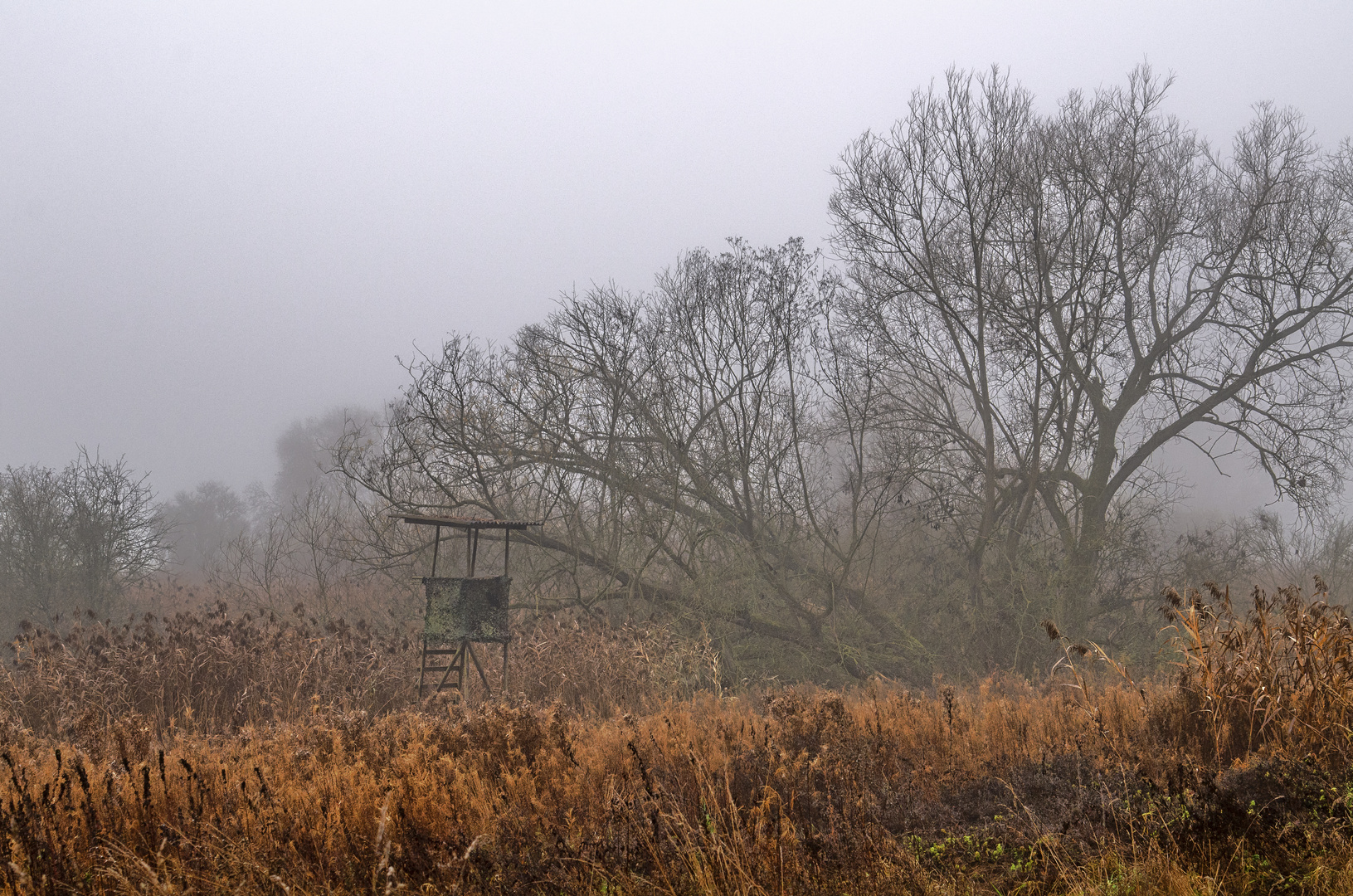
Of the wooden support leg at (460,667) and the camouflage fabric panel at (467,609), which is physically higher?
the camouflage fabric panel at (467,609)

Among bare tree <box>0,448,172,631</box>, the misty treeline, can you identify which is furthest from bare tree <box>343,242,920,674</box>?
bare tree <box>0,448,172,631</box>

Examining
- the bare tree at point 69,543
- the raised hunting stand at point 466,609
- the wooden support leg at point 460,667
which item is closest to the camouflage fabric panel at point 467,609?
the raised hunting stand at point 466,609

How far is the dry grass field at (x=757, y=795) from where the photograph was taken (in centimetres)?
338

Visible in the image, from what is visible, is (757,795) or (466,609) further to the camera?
(466,609)

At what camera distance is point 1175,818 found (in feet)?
12.7

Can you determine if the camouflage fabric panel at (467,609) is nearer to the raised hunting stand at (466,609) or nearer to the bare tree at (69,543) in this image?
the raised hunting stand at (466,609)

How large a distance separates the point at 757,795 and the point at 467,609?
5250 mm

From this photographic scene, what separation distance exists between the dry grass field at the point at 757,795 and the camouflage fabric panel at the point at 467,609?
3.05 ft

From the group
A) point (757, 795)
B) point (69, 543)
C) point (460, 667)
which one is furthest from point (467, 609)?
point (69, 543)

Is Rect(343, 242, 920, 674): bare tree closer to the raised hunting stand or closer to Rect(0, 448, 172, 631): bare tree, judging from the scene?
the raised hunting stand

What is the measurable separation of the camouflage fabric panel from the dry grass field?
36.6 inches

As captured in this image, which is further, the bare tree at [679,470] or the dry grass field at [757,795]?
the bare tree at [679,470]

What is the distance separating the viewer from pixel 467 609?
887cm

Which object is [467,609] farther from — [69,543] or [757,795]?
[69,543]
